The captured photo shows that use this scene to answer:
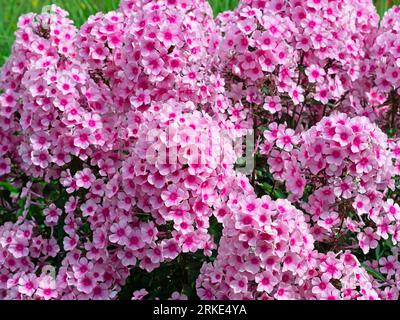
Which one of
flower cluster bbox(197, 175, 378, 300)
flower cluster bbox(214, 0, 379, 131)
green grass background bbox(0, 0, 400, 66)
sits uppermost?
flower cluster bbox(214, 0, 379, 131)

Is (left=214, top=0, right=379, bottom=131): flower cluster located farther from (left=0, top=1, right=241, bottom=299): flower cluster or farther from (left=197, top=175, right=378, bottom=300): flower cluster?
(left=197, top=175, right=378, bottom=300): flower cluster

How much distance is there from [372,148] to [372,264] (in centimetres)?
72

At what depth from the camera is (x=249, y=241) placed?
2.70 meters

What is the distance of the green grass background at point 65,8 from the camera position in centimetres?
538

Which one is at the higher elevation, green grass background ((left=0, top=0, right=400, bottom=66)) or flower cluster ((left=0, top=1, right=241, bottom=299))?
flower cluster ((left=0, top=1, right=241, bottom=299))

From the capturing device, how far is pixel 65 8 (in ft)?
18.4

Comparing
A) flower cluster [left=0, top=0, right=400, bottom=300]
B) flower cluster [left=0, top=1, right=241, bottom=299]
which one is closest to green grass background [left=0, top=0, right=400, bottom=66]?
flower cluster [left=0, top=0, right=400, bottom=300]

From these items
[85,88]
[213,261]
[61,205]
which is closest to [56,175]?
[61,205]

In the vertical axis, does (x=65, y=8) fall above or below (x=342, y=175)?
below

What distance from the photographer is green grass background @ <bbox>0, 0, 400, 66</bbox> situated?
5.38m

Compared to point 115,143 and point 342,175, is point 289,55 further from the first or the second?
point 115,143

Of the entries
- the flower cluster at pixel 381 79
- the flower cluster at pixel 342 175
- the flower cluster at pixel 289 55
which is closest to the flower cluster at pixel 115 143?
the flower cluster at pixel 289 55

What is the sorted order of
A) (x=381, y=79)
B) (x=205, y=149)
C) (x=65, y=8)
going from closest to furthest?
(x=205, y=149), (x=381, y=79), (x=65, y=8)

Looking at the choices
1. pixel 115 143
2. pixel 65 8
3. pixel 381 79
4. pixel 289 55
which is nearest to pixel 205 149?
pixel 115 143
